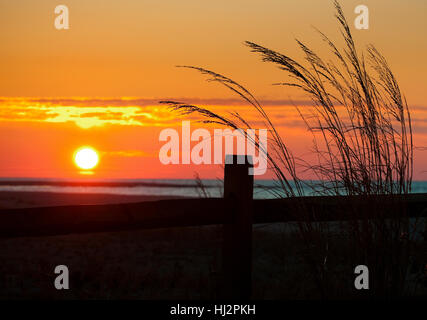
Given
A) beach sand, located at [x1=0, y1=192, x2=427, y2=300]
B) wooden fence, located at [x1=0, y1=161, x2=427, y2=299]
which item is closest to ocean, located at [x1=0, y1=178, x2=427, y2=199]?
Result: beach sand, located at [x1=0, y1=192, x2=427, y2=300]

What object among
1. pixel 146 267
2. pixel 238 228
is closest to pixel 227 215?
pixel 238 228

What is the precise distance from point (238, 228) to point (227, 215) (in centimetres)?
11

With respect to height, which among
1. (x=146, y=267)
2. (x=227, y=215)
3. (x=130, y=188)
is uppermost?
(x=130, y=188)

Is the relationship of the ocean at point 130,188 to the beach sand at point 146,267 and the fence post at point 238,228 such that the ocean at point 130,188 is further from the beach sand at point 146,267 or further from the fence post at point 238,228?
the fence post at point 238,228

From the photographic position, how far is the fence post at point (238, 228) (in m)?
3.30

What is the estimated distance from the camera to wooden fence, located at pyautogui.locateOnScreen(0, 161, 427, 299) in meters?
2.92

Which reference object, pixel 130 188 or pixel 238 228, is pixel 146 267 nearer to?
pixel 238 228

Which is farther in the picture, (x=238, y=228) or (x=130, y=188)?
(x=130, y=188)

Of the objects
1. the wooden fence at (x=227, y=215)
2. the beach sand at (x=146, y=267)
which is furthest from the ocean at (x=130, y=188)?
the wooden fence at (x=227, y=215)

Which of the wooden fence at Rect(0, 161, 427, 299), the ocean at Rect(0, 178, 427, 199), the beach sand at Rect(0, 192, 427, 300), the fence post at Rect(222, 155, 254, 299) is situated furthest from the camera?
the ocean at Rect(0, 178, 427, 199)

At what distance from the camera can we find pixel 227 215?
10.9 feet

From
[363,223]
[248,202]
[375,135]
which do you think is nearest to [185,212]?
[248,202]

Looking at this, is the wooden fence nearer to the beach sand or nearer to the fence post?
the fence post
